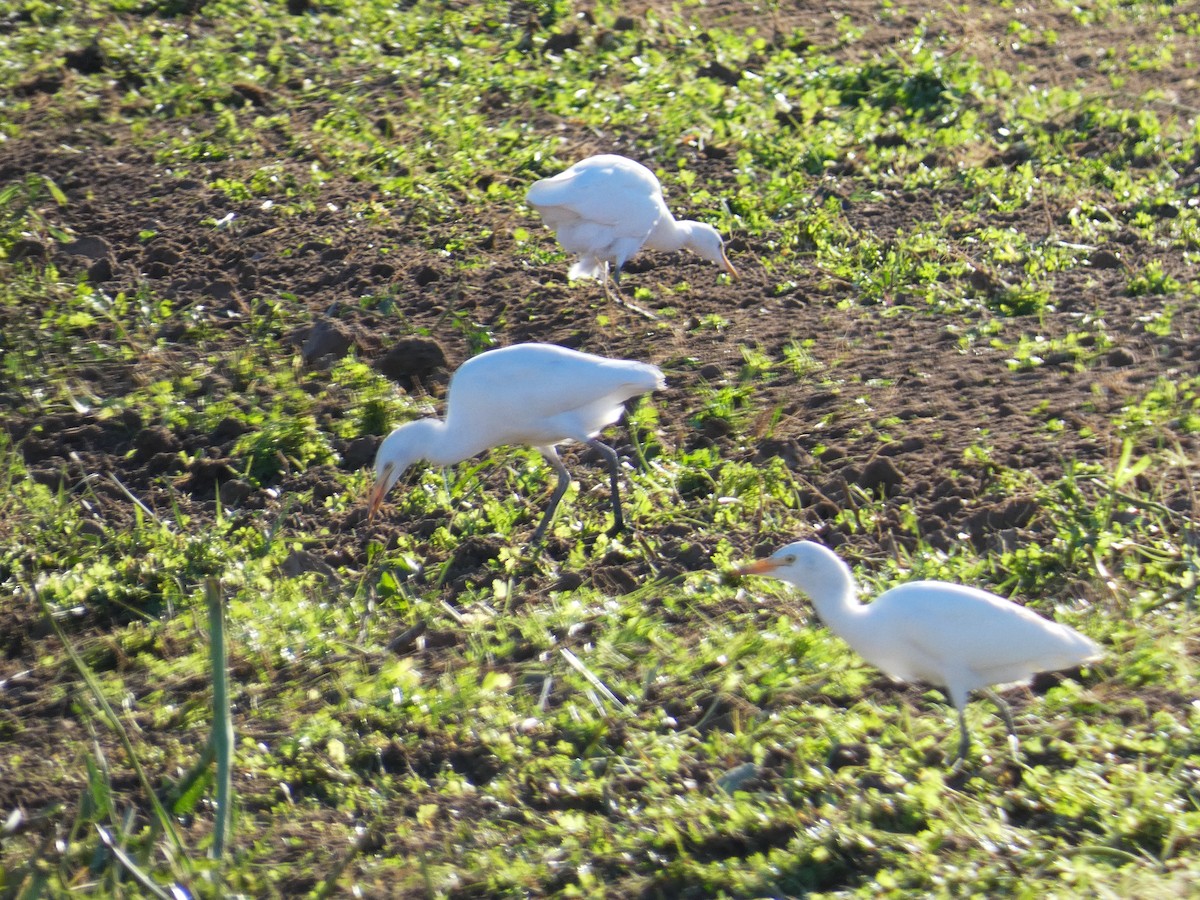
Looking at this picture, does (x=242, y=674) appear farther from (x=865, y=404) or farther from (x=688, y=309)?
(x=688, y=309)

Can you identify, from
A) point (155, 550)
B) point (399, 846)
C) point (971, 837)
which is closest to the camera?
point (971, 837)

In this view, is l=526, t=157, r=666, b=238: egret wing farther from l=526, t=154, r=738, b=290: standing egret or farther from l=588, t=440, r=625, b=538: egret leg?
l=588, t=440, r=625, b=538: egret leg

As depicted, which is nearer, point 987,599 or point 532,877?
point 532,877

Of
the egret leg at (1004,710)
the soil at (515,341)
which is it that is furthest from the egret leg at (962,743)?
the soil at (515,341)

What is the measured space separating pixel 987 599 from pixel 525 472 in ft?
9.30

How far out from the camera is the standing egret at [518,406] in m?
5.70

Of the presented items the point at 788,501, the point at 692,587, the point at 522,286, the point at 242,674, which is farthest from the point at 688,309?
the point at 242,674

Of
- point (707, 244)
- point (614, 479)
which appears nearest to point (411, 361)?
point (614, 479)

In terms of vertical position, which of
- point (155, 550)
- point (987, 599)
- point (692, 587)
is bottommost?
point (155, 550)

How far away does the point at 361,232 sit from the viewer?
8453 millimetres

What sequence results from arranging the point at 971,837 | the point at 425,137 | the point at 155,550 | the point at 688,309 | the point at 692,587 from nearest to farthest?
the point at 971,837
the point at 692,587
the point at 155,550
the point at 688,309
the point at 425,137

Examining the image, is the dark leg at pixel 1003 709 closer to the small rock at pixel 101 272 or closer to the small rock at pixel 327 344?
the small rock at pixel 327 344

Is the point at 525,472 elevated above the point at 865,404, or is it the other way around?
the point at 865,404

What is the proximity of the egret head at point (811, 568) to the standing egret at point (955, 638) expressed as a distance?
0.6 inches
